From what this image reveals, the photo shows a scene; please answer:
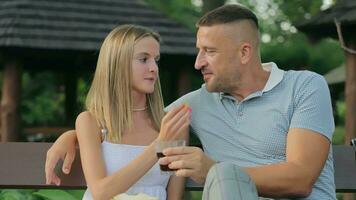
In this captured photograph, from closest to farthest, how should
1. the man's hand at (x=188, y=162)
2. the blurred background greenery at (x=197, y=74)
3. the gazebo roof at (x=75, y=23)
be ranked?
1. the man's hand at (x=188, y=162)
2. the gazebo roof at (x=75, y=23)
3. the blurred background greenery at (x=197, y=74)

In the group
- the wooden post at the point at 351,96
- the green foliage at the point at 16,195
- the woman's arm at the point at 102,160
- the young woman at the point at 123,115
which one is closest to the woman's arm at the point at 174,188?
the young woman at the point at 123,115

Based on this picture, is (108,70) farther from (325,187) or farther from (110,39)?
(325,187)

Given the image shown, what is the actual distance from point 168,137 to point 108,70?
0.54 m

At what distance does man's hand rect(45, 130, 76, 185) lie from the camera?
3.37 metres

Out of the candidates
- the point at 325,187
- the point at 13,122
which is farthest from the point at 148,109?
the point at 13,122

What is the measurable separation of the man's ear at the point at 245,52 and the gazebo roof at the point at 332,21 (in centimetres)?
500

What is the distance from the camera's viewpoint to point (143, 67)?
135 inches

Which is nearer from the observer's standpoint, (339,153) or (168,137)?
(168,137)

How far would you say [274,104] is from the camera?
335cm

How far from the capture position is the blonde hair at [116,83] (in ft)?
11.2

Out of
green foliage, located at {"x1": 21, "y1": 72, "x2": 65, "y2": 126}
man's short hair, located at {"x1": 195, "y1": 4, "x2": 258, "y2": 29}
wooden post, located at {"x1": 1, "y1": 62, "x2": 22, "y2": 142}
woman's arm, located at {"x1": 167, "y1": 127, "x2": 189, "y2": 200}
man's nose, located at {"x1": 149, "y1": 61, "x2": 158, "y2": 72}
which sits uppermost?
man's short hair, located at {"x1": 195, "y1": 4, "x2": 258, "y2": 29}

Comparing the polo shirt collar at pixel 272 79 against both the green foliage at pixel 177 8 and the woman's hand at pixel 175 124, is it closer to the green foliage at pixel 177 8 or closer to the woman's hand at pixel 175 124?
the woman's hand at pixel 175 124

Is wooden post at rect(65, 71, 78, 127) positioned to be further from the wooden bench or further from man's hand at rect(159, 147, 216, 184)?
man's hand at rect(159, 147, 216, 184)

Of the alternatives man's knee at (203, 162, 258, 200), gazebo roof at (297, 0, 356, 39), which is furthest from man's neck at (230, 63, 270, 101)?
gazebo roof at (297, 0, 356, 39)
